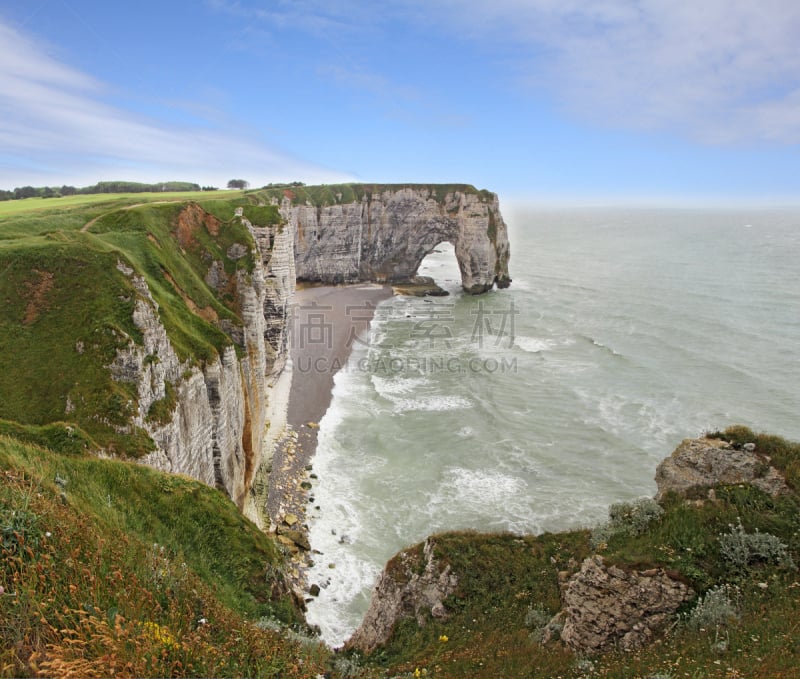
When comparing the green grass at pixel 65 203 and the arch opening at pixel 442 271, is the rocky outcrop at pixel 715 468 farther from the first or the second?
the arch opening at pixel 442 271

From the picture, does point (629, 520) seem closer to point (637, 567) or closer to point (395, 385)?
point (637, 567)

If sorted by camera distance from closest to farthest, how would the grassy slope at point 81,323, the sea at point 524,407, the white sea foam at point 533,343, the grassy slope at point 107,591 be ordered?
the grassy slope at point 107,591 → the grassy slope at point 81,323 → the sea at point 524,407 → the white sea foam at point 533,343

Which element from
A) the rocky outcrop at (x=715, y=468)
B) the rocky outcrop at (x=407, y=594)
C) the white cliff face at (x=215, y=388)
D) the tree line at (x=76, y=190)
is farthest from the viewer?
the tree line at (x=76, y=190)

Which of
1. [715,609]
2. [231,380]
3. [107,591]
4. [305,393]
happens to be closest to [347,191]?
[305,393]

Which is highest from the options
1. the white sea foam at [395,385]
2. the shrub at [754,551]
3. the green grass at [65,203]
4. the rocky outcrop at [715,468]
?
the green grass at [65,203]

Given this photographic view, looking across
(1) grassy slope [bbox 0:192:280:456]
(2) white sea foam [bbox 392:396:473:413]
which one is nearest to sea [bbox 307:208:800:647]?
(2) white sea foam [bbox 392:396:473:413]

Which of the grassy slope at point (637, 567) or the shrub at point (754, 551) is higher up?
the shrub at point (754, 551)

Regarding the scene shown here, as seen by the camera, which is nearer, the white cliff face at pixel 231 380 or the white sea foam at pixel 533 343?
the white cliff face at pixel 231 380

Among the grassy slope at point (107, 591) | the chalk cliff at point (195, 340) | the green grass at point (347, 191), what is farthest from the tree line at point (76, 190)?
the grassy slope at point (107, 591)
